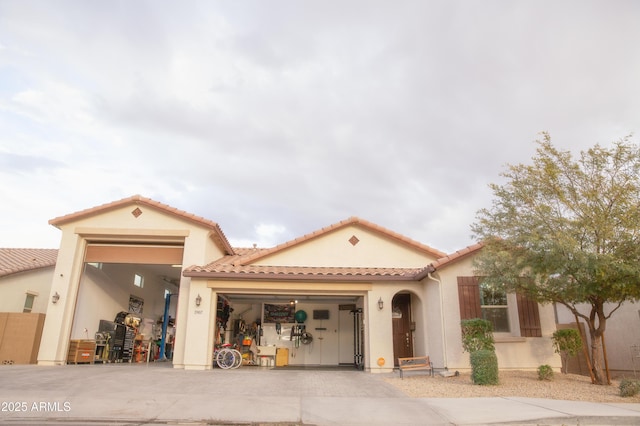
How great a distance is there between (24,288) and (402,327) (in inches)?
610

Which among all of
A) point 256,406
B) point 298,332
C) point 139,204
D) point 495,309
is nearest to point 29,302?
point 139,204

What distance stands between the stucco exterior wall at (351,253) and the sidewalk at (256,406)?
275 inches

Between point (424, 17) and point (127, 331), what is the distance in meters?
16.5

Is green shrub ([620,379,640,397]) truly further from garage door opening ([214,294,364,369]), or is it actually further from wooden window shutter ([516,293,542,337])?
garage door opening ([214,294,364,369])

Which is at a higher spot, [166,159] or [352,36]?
[352,36]

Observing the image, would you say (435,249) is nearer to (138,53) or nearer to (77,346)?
(138,53)

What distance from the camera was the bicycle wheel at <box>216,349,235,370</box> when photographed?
44.7ft

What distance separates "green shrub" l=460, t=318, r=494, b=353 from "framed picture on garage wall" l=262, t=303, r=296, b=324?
8264 millimetres

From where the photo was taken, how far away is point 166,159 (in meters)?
15.2

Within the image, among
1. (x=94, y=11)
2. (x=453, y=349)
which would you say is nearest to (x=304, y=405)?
(x=453, y=349)

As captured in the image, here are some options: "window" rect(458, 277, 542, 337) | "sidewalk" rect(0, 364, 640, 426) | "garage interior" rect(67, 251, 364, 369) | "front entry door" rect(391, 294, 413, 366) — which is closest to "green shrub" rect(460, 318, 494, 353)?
"window" rect(458, 277, 542, 337)

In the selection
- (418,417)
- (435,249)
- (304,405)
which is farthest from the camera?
(435,249)

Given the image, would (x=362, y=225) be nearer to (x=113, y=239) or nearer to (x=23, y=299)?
(x=113, y=239)

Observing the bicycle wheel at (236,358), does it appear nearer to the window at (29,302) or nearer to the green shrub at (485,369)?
the green shrub at (485,369)
